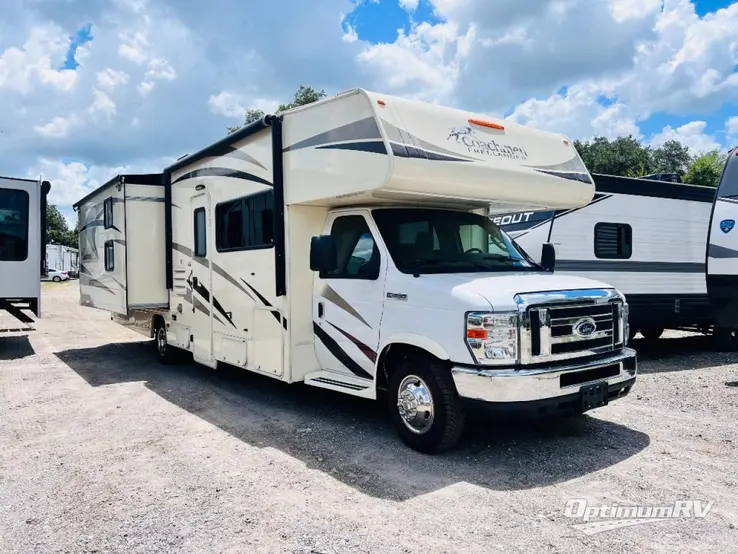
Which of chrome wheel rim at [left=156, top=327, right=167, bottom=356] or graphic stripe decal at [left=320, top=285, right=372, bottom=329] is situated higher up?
graphic stripe decal at [left=320, top=285, right=372, bottom=329]

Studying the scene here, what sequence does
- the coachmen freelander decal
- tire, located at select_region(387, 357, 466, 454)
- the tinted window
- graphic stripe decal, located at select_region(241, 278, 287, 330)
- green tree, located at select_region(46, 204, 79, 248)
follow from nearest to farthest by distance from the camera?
1. tire, located at select_region(387, 357, 466, 454)
2. the coachmen freelander decal
3. graphic stripe decal, located at select_region(241, 278, 287, 330)
4. the tinted window
5. green tree, located at select_region(46, 204, 79, 248)

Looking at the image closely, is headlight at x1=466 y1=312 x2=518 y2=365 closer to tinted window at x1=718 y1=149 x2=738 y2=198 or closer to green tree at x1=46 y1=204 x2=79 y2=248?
tinted window at x1=718 y1=149 x2=738 y2=198

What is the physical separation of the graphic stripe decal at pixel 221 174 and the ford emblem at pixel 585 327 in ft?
11.4

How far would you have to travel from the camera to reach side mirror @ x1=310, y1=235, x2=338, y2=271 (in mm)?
5812

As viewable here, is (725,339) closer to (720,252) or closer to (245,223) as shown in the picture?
(720,252)

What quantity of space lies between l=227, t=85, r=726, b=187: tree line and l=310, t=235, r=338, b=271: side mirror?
26.7 metres

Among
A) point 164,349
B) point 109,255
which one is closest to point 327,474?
point 164,349

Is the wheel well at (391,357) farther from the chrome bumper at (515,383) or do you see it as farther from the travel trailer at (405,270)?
the chrome bumper at (515,383)

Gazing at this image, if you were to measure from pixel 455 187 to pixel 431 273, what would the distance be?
84cm

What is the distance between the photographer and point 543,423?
6242mm

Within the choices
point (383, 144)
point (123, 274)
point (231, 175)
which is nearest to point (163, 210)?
point (123, 274)

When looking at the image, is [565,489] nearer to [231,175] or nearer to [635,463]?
[635,463]

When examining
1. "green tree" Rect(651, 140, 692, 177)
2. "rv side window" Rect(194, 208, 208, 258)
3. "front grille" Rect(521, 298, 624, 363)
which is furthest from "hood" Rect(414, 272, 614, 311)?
"green tree" Rect(651, 140, 692, 177)

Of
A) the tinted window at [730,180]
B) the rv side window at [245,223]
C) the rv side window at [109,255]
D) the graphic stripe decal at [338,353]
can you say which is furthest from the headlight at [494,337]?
the rv side window at [109,255]
